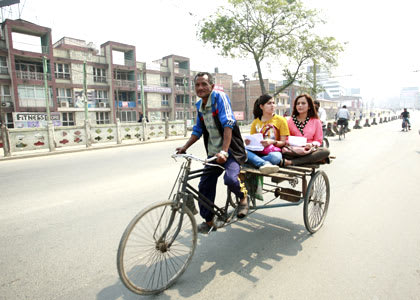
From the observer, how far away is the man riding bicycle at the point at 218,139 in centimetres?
284

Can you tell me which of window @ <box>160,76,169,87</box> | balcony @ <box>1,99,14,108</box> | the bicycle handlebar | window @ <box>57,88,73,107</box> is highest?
window @ <box>160,76,169,87</box>

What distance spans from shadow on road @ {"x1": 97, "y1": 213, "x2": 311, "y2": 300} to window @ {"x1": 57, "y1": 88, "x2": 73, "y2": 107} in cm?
3524

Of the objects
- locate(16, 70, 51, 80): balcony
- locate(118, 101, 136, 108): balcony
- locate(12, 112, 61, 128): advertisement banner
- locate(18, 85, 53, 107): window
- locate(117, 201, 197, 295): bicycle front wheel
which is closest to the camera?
locate(117, 201, 197, 295): bicycle front wheel

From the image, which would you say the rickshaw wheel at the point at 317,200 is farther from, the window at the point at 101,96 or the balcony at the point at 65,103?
the window at the point at 101,96

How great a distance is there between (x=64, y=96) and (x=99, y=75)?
6340 mm

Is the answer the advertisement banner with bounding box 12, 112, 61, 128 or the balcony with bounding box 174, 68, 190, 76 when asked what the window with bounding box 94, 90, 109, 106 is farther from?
the balcony with bounding box 174, 68, 190, 76

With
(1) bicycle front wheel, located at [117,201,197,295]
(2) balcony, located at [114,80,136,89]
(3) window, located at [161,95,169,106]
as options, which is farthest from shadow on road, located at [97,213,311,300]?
(3) window, located at [161,95,169,106]

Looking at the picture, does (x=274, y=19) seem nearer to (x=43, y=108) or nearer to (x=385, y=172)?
(x=385, y=172)

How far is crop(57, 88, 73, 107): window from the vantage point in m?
33.4

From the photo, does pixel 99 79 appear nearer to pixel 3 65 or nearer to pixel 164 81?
pixel 3 65

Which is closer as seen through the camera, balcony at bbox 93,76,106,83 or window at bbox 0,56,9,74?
window at bbox 0,56,9,74

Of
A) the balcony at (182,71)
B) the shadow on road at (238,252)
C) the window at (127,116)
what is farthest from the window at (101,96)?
the shadow on road at (238,252)

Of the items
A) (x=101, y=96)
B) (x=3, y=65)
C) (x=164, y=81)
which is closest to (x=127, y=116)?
(x=101, y=96)

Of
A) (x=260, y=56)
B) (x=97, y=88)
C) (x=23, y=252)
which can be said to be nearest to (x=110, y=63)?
(x=97, y=88)
